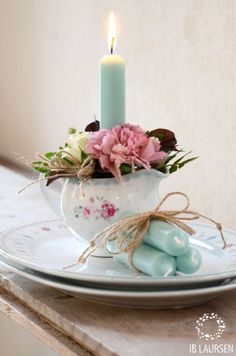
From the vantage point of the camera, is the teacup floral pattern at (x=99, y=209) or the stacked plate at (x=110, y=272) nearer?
the stacked plate at (x=110, y=272)

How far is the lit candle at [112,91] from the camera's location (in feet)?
2.63

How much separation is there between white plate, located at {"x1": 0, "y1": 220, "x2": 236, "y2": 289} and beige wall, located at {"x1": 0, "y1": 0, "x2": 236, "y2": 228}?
17.1 inches

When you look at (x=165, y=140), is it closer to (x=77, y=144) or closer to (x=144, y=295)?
(x=77, y=144)

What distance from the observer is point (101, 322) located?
2.21 feet

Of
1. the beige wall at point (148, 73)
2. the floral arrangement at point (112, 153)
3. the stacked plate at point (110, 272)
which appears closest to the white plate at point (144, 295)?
the stacked plate at point (110, 272)

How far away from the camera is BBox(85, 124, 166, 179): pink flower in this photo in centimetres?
75

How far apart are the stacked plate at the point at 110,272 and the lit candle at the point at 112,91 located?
149 millimetres

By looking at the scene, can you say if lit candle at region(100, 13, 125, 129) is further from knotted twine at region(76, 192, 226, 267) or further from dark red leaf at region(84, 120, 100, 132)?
knotted twine at region(76, 192, 226, 267)

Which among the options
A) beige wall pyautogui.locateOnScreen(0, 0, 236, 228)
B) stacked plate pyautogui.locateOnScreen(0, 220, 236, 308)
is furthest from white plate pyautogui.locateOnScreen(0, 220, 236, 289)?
beige wall pyautogui.locateOnScreen(0, 0, 236, 228)

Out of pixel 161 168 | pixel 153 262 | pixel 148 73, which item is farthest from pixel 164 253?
pixel 148 73

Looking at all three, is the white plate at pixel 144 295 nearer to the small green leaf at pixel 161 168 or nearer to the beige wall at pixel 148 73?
the small green leaf at pixel 161 168

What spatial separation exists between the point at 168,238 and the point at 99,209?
0.11m

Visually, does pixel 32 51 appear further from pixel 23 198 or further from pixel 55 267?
pixel 55 267

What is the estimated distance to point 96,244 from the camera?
783 mm
